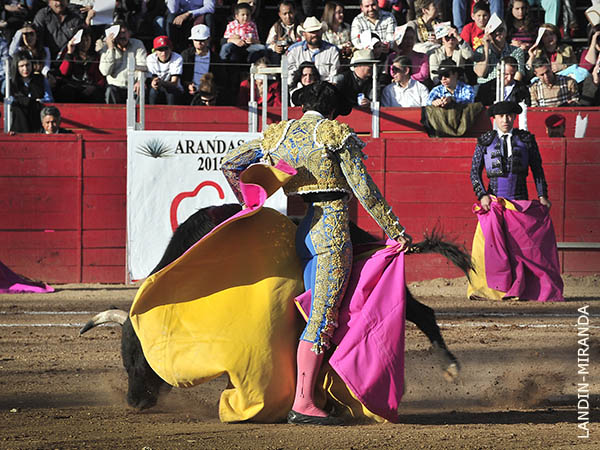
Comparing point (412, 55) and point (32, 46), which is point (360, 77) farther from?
point (32, 46)

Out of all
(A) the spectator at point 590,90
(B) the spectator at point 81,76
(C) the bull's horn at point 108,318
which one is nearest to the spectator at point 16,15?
(B) the spectator at point 81,76

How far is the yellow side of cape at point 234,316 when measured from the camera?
3.30m

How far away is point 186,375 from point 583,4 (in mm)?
9069

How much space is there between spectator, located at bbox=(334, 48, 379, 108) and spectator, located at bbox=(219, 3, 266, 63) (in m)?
0.89

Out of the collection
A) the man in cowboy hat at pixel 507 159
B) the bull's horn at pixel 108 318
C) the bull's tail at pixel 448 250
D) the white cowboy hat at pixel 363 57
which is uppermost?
the white cowboy hat at pixel 363 57

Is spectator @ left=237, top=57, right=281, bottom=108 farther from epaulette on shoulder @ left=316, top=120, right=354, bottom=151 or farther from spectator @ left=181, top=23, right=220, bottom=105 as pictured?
epaulette on shoulder @ left=316, top=120, right=354, bottom=151

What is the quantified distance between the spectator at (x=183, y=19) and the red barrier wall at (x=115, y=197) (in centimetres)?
165

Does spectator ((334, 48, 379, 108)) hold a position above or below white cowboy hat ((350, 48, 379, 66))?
below

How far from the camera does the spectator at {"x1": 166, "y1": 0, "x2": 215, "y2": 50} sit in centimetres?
957

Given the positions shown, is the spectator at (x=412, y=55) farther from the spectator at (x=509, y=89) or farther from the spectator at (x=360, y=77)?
the spectator at (x=509, y=89)

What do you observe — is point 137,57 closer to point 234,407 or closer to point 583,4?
point 583,4

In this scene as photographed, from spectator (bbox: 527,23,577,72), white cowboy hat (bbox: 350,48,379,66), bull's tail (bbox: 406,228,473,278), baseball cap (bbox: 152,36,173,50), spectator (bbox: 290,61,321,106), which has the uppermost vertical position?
spectator (bbox: 527,23,577,72)

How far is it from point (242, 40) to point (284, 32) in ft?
1.55

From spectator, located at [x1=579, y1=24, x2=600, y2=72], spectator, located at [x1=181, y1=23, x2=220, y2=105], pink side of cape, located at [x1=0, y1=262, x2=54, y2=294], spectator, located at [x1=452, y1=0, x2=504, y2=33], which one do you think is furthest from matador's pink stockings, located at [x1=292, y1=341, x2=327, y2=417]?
spectator, located at [x1=452, y1=0, x2=504, y2=33]
